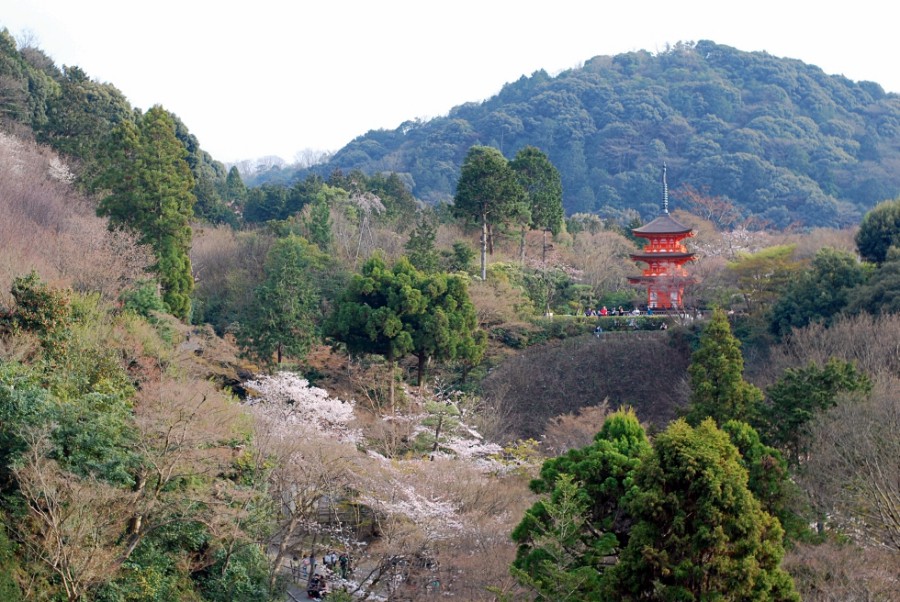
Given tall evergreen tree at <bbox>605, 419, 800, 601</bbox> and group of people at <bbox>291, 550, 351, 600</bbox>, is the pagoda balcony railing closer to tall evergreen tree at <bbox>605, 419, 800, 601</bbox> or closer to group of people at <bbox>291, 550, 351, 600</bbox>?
group of people at <bbox>291, 550, 351, 600</bbox>

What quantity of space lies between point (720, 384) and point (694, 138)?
181 ft

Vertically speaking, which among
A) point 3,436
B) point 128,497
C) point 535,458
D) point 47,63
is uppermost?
point 47,63

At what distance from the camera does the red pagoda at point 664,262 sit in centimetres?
3659

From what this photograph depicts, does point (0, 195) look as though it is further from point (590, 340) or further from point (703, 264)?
point (703, 264)

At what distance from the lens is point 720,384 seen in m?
21.0

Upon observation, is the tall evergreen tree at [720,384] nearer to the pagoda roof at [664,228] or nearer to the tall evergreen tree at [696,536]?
the tall evergreen tree at [696,536]

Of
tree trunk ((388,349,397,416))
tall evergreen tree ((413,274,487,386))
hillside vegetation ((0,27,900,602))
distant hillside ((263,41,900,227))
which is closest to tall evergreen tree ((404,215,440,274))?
hillside vegetation ((0,27,900,602))

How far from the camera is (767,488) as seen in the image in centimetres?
1656

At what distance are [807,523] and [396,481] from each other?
6700 mm

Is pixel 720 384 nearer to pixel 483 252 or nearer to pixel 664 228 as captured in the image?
pixel 483 252

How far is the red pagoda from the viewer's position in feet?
120

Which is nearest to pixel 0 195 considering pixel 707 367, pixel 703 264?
pixel 707 367

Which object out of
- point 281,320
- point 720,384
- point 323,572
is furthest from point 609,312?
point 323,572

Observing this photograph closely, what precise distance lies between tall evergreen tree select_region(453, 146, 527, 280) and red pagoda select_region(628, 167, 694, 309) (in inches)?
211
